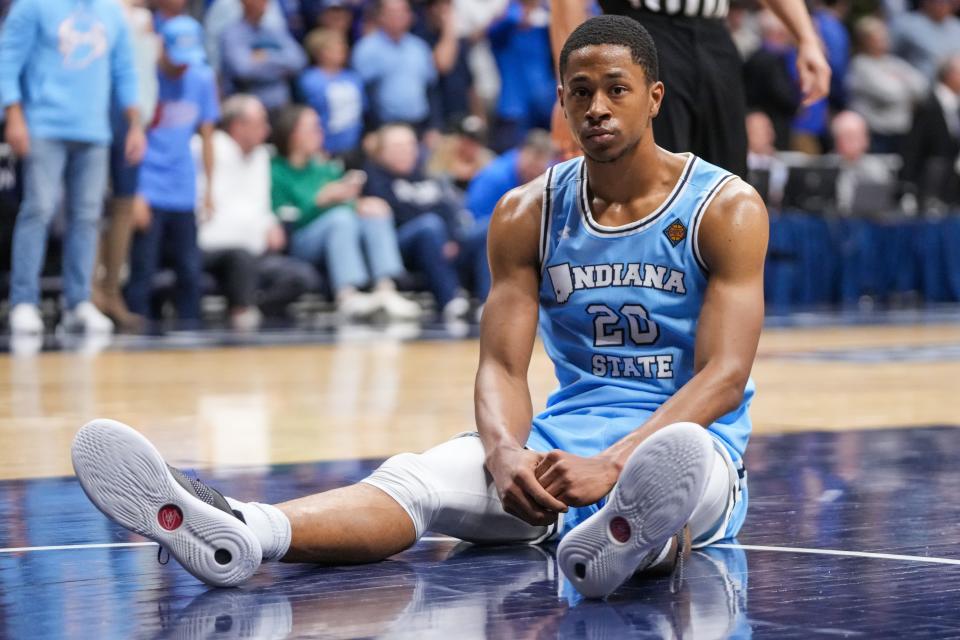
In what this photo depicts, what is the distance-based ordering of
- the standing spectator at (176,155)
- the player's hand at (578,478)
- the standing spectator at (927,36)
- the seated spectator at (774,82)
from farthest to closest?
the standing spectator at (927,36) < the seated spectator at (774,82) < the standing spectator at (176,155) < the player's hand at (578,478)

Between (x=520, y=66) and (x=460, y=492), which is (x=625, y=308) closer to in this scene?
(x=460, y=492)

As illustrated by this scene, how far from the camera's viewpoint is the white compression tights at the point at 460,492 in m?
2.79

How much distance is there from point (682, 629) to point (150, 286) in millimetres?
7611

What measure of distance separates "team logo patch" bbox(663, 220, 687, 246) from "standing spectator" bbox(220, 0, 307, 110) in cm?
747

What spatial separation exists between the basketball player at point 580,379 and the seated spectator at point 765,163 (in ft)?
25.6

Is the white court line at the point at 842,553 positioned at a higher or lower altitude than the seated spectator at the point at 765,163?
lower

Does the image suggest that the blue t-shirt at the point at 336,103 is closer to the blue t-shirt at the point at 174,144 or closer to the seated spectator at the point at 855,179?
the blue t-shirt at the point at 174,144

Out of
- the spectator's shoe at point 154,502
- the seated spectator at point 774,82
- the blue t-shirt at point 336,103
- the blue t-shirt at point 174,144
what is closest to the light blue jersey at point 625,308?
the spectator's shoe at point 154,502

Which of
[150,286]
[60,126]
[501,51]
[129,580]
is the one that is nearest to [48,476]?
[129,580]

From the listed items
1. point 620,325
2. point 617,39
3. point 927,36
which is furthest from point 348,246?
point 617,39

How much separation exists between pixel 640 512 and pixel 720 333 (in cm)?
52

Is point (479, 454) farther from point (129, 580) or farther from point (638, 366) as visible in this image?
point (129, 580)

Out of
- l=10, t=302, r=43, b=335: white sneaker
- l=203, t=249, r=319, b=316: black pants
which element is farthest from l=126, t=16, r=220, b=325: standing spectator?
l=10, t=302, r=43, b=335: white sneaker

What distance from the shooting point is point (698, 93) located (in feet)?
13.3
